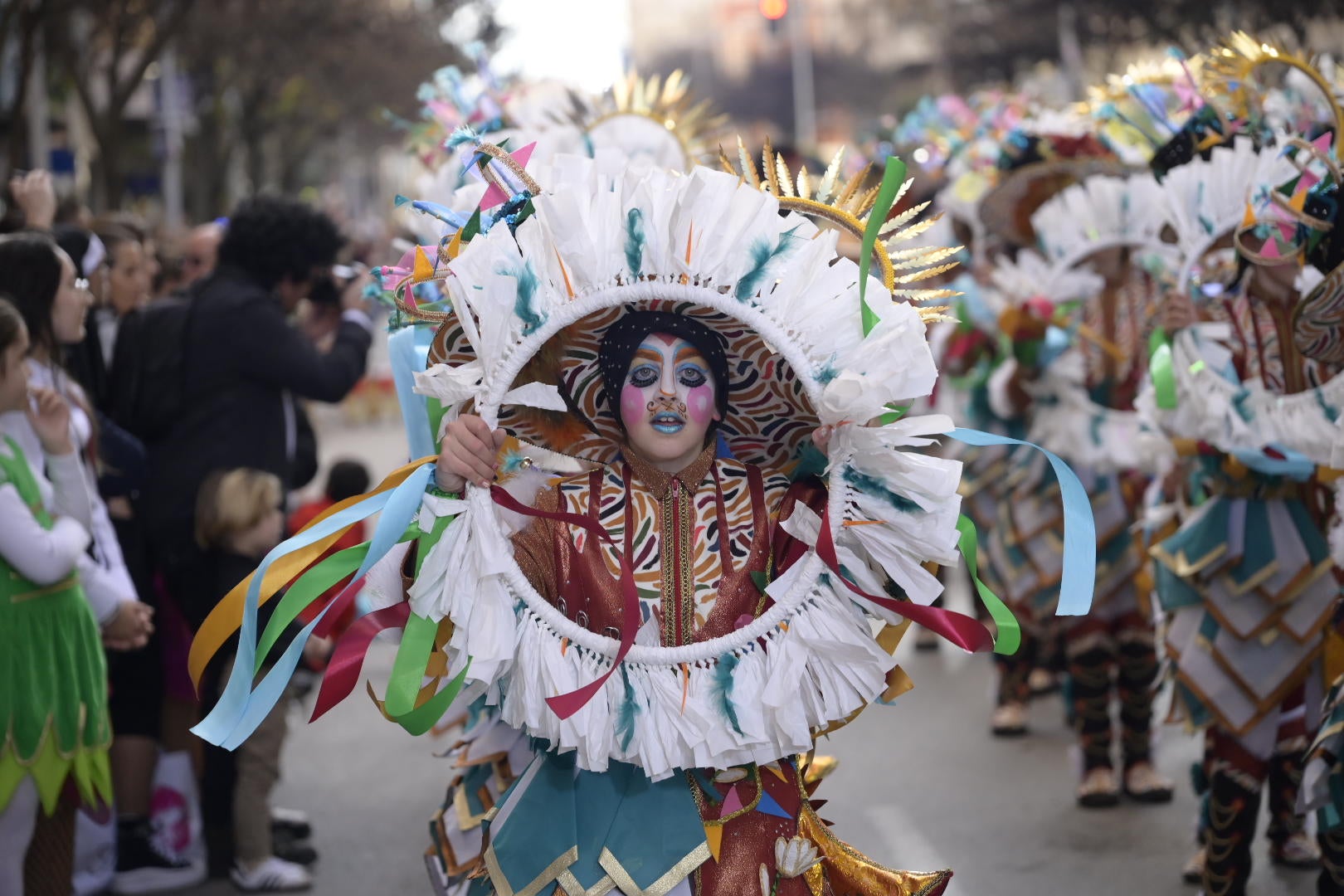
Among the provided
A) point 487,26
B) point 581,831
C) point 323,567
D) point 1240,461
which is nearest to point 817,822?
point 581,831

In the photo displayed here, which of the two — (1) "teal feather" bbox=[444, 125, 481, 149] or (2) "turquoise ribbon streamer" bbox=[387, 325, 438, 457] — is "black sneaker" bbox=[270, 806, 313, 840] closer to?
(2) "turquoise ribbon streamer" bbox=[387, 325, 438, 457]

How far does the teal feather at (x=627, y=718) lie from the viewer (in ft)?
10.6

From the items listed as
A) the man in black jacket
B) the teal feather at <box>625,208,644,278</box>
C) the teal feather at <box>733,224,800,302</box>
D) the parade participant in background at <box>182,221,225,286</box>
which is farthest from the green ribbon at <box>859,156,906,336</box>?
the parade participant in background at <box>182,221,225,286</box>

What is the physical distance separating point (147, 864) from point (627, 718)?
277 centimetres

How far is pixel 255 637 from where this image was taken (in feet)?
10.2

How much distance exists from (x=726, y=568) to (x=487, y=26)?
23.8 m

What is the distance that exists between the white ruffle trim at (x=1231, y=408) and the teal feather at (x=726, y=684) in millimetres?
1897

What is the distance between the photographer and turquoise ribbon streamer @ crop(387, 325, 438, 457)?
3.70 m

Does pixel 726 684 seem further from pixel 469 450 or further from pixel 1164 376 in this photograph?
pixel 1164 376

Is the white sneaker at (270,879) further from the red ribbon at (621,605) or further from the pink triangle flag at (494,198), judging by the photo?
the pink triangle flag at (494,198)

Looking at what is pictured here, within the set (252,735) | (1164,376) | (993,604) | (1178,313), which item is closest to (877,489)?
(993,604)

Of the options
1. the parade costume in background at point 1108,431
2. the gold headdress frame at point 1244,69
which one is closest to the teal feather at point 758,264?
the gold headdress frame at point 1244,69

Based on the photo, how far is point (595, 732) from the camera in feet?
10.6

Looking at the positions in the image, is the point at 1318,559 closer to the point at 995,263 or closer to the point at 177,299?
the point at 995,263
